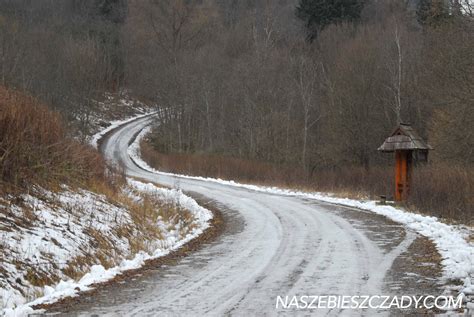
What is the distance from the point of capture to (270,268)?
29.2ft

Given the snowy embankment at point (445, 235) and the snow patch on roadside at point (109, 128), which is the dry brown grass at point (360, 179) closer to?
the snowy embankment at point (445, 235)

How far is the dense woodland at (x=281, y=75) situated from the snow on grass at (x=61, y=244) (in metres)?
8.57

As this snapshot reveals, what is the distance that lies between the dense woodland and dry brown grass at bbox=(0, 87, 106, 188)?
662 centimetres

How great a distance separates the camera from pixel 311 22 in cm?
6016

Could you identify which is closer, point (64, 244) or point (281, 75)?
point (64, 244)

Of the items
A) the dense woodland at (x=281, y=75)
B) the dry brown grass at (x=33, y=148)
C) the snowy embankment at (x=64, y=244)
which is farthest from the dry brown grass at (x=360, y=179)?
the dry brown grass at (x=33, y=148)

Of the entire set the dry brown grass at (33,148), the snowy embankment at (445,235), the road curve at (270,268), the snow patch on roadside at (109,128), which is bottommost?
the road curve at (270,268)

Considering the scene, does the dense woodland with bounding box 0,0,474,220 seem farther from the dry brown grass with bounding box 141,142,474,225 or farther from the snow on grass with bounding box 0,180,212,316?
the snow on grass with bounding box 0,180,212,316

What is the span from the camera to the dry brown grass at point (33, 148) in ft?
33.2

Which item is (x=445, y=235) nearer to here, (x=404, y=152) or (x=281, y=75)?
(x=404, y=152)

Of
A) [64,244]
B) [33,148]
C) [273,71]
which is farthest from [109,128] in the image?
[64,244]

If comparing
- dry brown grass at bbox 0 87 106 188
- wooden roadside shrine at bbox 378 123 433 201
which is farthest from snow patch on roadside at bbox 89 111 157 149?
dry brown grass at bbox 0 87 106 188

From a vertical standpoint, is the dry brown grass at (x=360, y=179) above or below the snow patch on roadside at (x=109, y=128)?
below

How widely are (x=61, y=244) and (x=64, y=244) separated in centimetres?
7
